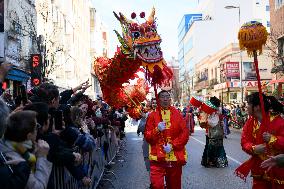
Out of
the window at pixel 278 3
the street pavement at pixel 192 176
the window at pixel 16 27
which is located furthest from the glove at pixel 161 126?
the window at pixel 278 3

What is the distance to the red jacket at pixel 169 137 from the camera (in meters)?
7.22

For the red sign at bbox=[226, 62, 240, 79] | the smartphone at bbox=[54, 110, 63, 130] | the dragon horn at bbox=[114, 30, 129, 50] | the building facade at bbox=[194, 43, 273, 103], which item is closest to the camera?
the smartphone at bbox=[54, 110, 63, 130]

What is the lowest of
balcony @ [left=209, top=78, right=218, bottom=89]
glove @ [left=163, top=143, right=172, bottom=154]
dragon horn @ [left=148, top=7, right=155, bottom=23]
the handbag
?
the handbag

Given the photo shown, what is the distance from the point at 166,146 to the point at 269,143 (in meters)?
1.99

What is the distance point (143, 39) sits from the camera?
7.89m

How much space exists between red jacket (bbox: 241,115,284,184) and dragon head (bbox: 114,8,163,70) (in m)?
2.26

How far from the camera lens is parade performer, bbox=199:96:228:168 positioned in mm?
13234

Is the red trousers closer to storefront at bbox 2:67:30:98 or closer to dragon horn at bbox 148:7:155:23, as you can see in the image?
dragon horn at bbox 148:7:155:23

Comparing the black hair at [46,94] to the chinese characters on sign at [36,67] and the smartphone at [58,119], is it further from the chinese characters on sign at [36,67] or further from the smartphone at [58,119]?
the chinese characters on sign at [36,67]

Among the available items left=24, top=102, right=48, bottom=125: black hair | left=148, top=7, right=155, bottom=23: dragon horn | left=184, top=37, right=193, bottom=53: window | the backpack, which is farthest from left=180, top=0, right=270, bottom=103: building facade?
the backpack

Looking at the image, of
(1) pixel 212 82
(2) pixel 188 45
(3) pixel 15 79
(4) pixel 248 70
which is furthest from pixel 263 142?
(2) pixel 188 45

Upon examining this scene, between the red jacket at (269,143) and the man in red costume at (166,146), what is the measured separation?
1.57 meters

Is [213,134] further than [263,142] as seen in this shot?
Yes

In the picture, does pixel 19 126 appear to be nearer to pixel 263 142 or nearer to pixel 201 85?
pixel 263 142
